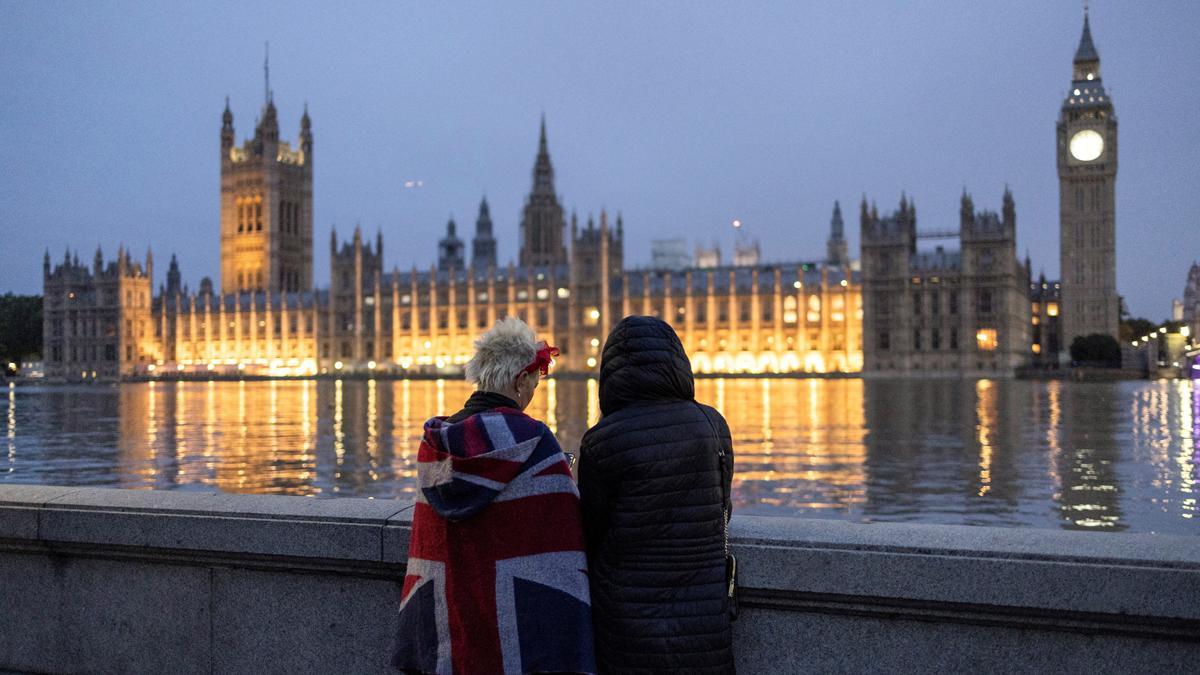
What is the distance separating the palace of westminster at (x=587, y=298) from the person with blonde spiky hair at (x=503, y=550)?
343 feet

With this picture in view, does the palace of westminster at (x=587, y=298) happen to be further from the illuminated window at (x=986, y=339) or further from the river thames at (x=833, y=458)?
the river thames at (x=833, y=458)

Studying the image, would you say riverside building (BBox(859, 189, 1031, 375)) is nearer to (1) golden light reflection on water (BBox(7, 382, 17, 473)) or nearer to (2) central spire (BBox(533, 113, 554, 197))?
(2) central spire (BBox(533, 113, 554, 197))

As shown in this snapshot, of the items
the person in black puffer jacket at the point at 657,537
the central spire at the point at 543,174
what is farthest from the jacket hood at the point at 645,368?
the central spire at the point at 543,174

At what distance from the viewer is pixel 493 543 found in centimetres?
383

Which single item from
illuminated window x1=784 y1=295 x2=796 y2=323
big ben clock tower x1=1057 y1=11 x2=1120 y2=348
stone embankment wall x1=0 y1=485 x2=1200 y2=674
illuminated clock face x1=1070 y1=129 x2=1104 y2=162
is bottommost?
stone embankment wall x1=0 y1=485 x2=1200 y2=674

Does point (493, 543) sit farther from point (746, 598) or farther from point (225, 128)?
point (225, 128)

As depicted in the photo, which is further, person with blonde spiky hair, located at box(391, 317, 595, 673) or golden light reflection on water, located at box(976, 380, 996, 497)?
golden light reflection on water, located at box(976, 380, 996, 497)

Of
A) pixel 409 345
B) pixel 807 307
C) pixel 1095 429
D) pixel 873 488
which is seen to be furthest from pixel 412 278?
pixel 873 488

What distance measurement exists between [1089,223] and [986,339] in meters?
22.8

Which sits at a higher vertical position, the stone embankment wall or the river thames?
the stone embankment wall

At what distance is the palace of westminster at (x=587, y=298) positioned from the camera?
106m

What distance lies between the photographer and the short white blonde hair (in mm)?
4180

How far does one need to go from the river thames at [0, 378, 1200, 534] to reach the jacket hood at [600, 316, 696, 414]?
34.2 ft

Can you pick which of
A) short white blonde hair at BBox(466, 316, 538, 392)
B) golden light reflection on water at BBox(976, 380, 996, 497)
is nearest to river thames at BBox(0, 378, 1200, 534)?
golden light reflection on water at BBox(976, 380, 996, 497)
